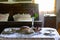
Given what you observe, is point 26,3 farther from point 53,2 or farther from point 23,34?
point 23,34

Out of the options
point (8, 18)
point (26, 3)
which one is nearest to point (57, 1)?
point (26, 3)

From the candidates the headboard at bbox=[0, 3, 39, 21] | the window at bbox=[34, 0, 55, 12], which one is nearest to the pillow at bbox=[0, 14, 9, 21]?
the headboard at bbox=[0, 3, 39, 21]

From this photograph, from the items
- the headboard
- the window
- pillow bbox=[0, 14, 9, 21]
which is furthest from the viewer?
the window

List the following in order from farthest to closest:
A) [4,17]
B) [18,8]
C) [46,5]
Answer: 1. [46,5]
2. [18,8]
3. [4,17]

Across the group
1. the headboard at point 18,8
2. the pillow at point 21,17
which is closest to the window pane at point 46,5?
the headboard at point 18,8

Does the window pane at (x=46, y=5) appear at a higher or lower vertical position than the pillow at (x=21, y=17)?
higher

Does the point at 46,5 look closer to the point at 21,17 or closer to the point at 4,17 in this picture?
the point at 21,17

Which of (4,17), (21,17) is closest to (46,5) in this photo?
(21,17)

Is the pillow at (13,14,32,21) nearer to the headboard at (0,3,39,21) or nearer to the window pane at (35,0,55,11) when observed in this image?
the headboard at (0,3,39,21)

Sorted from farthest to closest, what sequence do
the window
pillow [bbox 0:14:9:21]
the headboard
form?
the window → the headboard → pillow [bbox 0:14:9:21]

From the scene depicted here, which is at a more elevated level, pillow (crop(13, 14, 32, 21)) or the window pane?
the window pane

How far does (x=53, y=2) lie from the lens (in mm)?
5262

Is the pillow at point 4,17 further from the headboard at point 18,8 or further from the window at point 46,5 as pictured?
the window at point 46,5

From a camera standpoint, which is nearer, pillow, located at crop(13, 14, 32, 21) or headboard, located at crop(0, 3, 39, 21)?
pillow, located at crop(13, 14, 32, 21)
